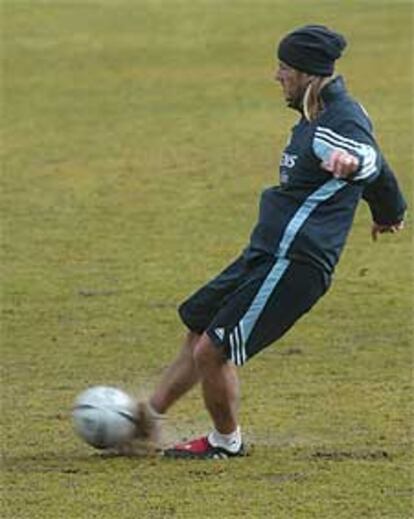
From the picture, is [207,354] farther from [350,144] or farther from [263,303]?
[350,144]

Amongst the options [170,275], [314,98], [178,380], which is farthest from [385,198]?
[170,275]

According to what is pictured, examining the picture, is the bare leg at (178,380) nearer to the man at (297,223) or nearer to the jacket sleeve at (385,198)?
the man at (297,223)

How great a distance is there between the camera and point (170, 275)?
45.8ft

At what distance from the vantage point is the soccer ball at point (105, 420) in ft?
29.3

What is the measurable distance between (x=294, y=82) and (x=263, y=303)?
3.29ft

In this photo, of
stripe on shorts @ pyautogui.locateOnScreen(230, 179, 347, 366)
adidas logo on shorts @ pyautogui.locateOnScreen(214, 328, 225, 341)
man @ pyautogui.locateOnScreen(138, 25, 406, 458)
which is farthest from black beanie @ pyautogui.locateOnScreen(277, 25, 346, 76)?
adidas logo on shorts @ pyautogui.locateOnScreen(214, 328, 225, 341)

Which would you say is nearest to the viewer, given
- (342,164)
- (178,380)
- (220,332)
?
(342,164)

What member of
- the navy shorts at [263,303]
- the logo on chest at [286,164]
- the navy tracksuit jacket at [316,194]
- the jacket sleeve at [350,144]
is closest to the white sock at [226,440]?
the navy shorts at [263,303]

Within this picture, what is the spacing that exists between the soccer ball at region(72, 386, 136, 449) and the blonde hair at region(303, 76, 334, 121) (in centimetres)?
163

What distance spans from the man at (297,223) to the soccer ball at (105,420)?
16.4 inches

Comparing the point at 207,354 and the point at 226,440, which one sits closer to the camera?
the point at 207,354

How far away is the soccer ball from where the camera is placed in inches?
352

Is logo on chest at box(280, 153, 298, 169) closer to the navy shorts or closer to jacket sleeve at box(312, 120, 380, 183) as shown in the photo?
jacket sleeve at box(312, 120, 380, 183)

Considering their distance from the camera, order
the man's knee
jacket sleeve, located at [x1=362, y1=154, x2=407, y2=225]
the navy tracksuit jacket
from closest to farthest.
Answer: the navy tracksuit jacket
the man's knee
jacket sleeve, located at [x1=362, y1=154, x2=407, y2=225]
